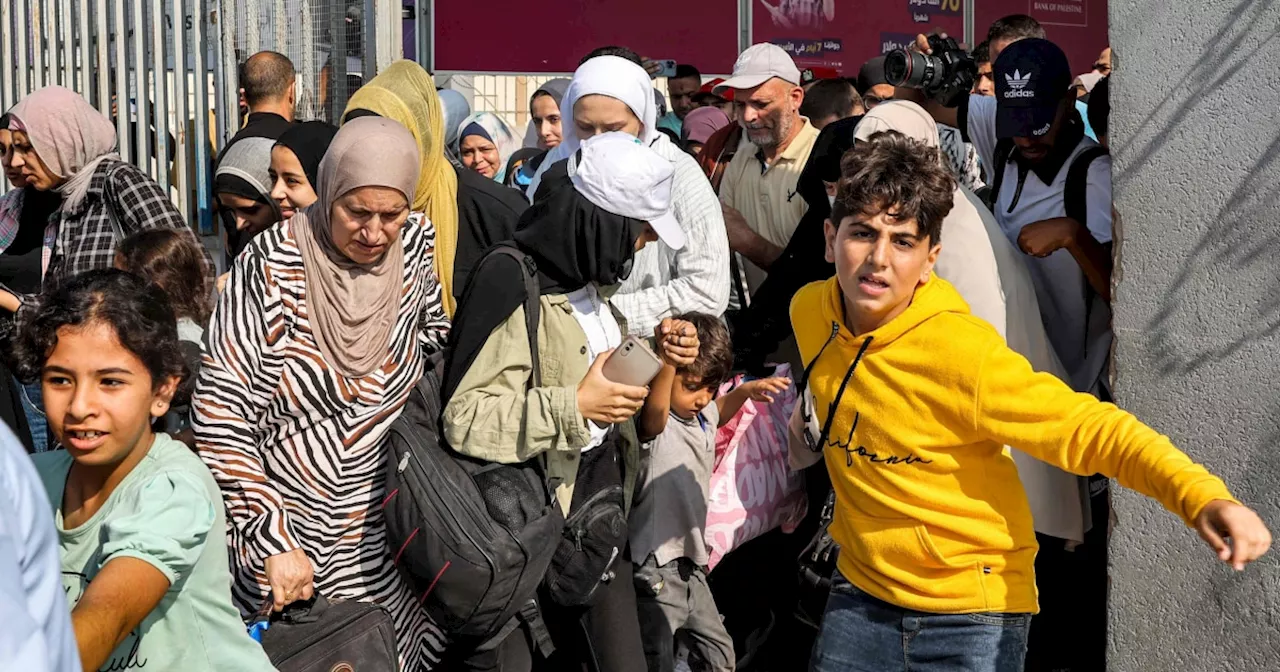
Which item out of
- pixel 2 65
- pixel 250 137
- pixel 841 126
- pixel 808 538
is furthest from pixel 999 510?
pixel 2 65

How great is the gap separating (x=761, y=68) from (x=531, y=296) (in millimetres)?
2329

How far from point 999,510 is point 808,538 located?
1775mm

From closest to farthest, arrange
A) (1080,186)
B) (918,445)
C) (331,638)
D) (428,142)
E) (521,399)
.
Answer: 1. (918,445)
2. (331,638)
3. (521,399)
4. (428,142)
5. (1080,186)

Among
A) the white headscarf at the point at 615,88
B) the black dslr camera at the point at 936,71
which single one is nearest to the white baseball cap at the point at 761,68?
the black dslr camera at the point at 936,71

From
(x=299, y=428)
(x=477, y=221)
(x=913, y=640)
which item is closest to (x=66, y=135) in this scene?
(x=477, y=221)

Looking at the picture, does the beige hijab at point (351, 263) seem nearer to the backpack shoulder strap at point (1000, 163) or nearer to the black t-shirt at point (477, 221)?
the black t-shirt at point (477, 221)

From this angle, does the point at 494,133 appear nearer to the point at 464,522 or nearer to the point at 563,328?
the point at 563,328

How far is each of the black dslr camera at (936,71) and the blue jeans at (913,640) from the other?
7.49ft

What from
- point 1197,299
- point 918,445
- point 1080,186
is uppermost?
point 1080,186

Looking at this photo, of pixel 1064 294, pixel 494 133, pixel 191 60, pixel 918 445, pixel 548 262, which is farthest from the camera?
pixel 494 133

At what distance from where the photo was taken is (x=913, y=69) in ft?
16.0

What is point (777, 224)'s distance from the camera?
16.6ft

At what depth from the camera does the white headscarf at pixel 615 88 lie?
4320 millimetres

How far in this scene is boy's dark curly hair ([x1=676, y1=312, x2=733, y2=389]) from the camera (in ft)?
13.8
